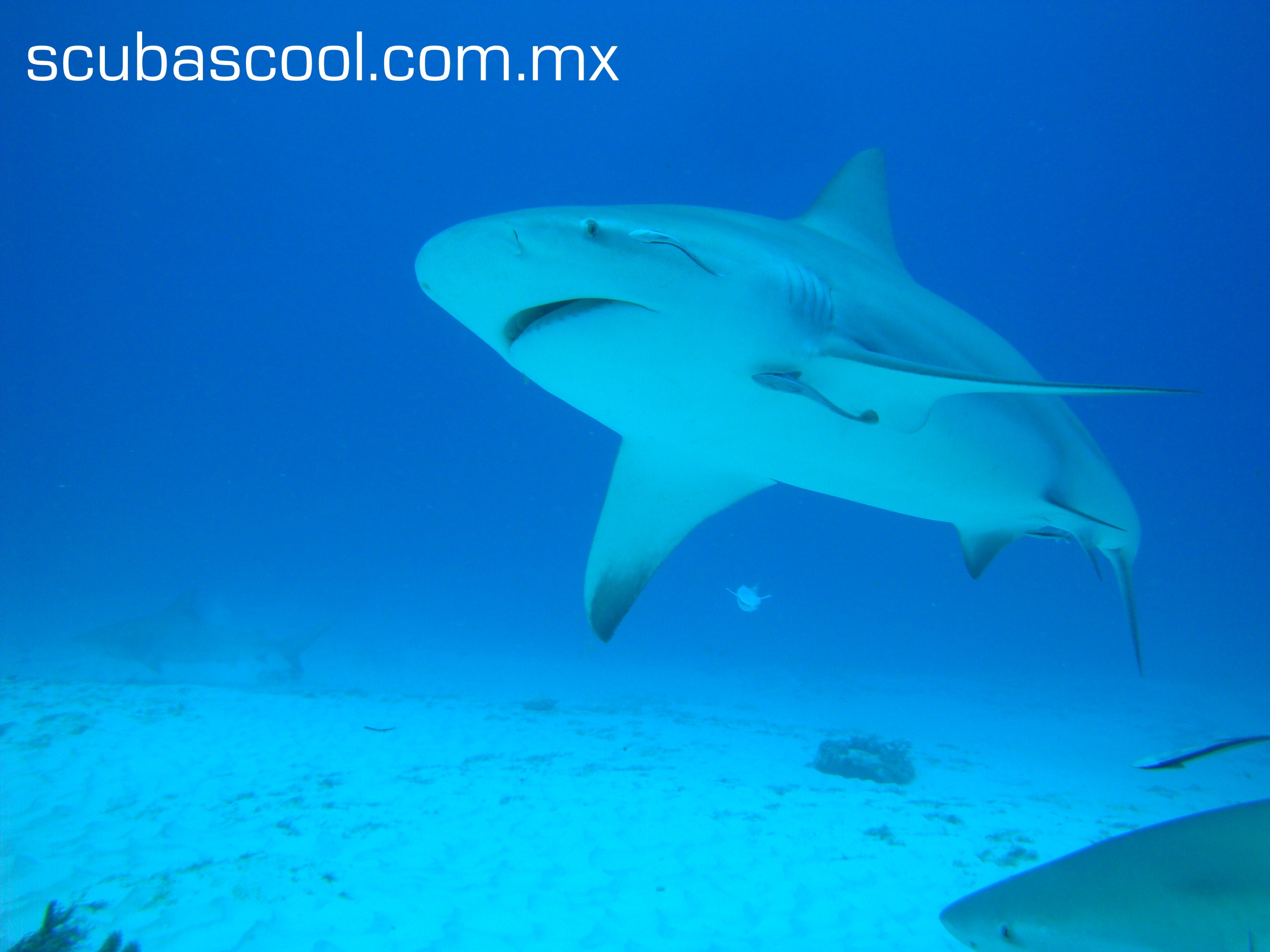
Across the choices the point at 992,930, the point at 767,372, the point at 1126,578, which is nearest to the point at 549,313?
the point at 767,372

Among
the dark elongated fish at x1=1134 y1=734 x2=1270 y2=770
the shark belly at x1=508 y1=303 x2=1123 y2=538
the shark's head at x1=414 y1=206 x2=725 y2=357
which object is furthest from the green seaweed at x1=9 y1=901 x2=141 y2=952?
the dark elongated fish at x1=1134 y1=734 x2=1270 y2=770

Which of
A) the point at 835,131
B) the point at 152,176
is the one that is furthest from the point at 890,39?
the point at 152,176

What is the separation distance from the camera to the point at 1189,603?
153 feet

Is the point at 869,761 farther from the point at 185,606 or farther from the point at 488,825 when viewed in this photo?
the point at 185,606

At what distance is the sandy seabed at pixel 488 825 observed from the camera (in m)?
3.54

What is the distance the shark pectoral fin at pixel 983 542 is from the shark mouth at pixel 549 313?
9.10 feet

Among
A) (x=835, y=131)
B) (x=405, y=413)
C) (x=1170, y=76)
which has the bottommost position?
(x=405, y=413)

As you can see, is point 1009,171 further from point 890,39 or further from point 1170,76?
point 890,39

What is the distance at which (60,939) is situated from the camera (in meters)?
3.17

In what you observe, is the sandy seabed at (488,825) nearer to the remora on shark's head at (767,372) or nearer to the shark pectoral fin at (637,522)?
the shark pectoral fin at (637,522)

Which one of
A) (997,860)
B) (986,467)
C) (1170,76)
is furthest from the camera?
(1170,76)

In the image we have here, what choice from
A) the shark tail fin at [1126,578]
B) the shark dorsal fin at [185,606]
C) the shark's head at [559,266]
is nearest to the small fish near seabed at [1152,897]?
the shark's head at [559,266]

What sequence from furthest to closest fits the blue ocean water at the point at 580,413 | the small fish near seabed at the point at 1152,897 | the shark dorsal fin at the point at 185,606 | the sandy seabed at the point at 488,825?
the blue ocean water at the point at 580,413 → the shark dorsal fin at the point at 185,606 → the sandy seabed at the point at 488,825 → the small fish near seabed at the point at 1152,897

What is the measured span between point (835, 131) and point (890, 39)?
6.41 m
